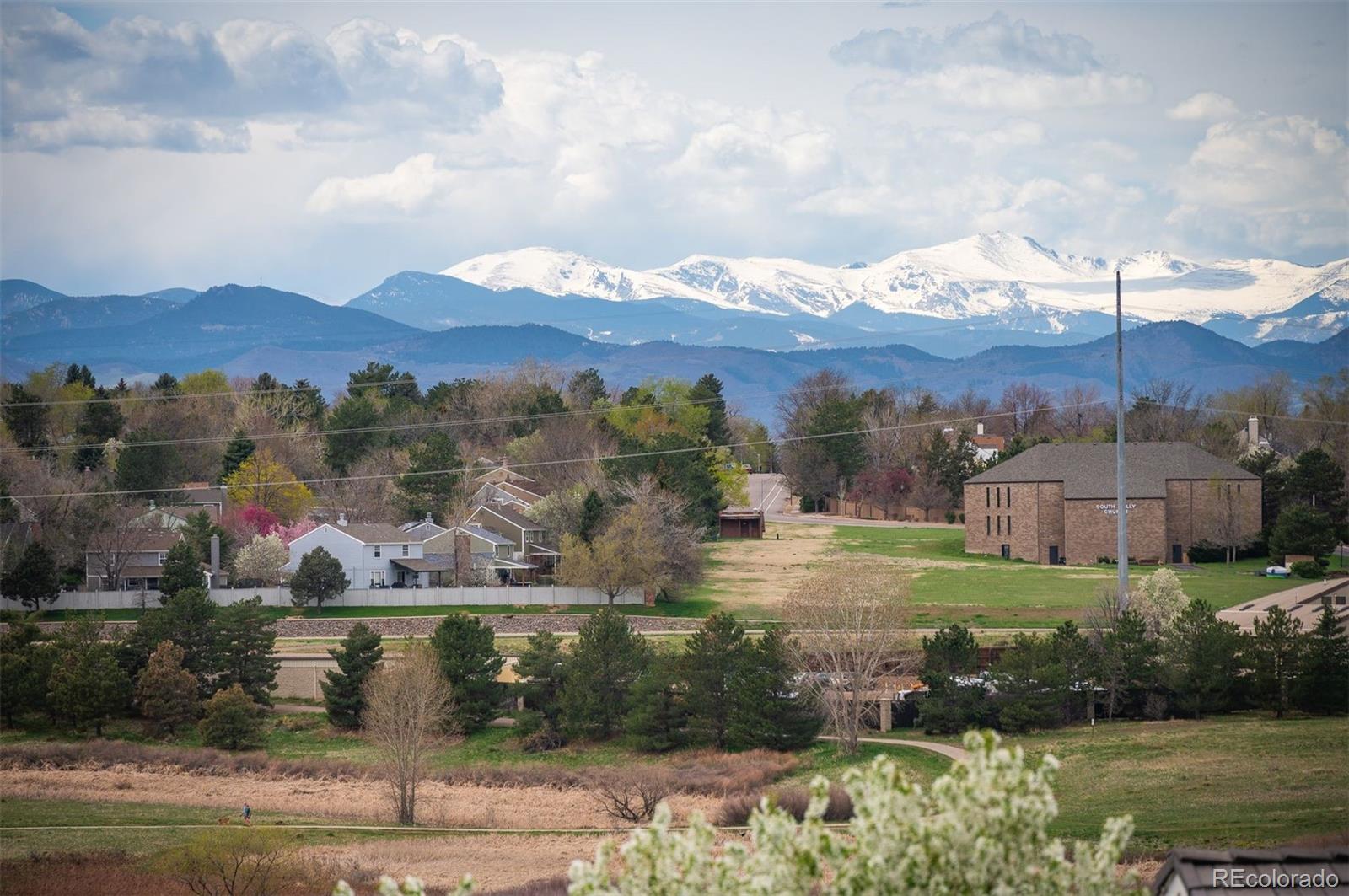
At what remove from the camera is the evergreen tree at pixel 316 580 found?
198 ft

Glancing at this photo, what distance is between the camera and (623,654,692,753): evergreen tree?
134 feet

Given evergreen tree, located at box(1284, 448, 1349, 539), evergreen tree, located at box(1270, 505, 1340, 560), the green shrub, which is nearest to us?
the green shrub

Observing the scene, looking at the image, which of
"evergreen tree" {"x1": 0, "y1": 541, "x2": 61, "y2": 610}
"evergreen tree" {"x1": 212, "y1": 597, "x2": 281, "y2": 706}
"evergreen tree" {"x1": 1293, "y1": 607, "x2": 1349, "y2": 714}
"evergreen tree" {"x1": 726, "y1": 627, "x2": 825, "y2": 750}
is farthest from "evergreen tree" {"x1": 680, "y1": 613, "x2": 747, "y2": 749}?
"evergreen tree" {"x1": 0, "y1": 541, "x2": 61, "y2": 610}

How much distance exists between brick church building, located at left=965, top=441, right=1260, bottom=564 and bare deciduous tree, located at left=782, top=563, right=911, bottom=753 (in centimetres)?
2816

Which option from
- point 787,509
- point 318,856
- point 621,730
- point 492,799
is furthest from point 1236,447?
point 318,856

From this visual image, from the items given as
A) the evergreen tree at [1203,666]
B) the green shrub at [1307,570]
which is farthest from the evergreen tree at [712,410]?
the evergreen tree at [1203,666]

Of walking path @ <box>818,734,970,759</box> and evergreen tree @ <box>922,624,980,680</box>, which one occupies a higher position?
evergreen tree @ <box>922,624,980,680</box>

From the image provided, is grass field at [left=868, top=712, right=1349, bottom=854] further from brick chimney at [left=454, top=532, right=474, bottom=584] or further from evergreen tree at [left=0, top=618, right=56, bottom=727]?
brick chimney at [left=454, top=532, right=474, bottom=584]

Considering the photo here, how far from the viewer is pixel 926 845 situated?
28.5ft

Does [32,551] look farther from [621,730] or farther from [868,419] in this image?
[868,419]

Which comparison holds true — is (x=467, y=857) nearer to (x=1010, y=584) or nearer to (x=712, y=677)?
(x=712, y=677)

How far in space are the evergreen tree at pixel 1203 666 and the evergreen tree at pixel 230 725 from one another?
26566 millimetres

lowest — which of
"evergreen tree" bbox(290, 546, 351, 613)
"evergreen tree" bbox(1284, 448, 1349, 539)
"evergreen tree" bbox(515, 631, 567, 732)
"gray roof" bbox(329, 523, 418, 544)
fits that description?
"evergreen tree" bbox(515, 631, 567, 732)

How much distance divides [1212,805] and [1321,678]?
10951 millimetres
